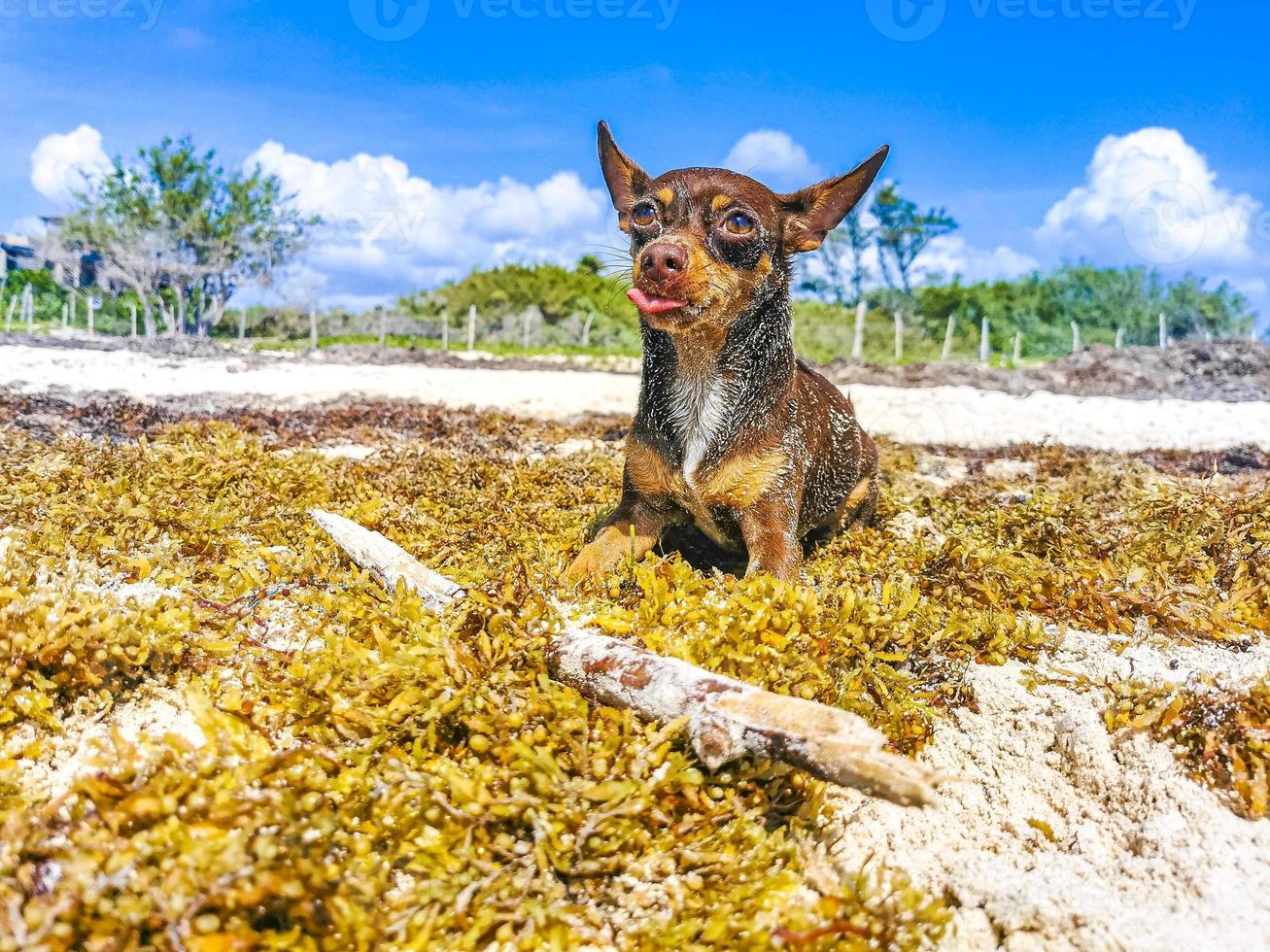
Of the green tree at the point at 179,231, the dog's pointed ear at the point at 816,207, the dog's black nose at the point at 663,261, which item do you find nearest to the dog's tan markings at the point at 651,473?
the dog's black nose at the point at 663,261

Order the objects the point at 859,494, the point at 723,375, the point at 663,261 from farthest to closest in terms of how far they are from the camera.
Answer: the point at 859,494 < the point at 723,375 < the point at 663,261

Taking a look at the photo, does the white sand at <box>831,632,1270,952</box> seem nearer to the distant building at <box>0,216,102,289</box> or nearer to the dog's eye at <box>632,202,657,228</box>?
the dog's eye at <box>632,202,657,228</box>

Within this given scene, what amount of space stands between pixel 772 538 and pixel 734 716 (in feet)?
5.21

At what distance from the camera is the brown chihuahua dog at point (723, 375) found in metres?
3.73

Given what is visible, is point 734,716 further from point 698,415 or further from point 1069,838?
point 698,415

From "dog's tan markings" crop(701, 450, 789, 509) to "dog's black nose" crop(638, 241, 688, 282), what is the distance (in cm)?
97

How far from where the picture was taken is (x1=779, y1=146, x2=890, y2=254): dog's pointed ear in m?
4.00

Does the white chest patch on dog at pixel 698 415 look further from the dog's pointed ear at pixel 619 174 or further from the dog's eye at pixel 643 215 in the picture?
the dog's pointed ear at pixel 619 174

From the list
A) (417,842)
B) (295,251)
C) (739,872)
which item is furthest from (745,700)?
(295,251)

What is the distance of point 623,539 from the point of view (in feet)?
13.5

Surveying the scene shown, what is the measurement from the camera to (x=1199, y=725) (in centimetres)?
266

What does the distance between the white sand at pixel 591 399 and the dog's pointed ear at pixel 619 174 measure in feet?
26.9

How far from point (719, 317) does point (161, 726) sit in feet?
8.91

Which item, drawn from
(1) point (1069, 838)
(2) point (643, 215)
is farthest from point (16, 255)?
(1) point (1069, 838)
